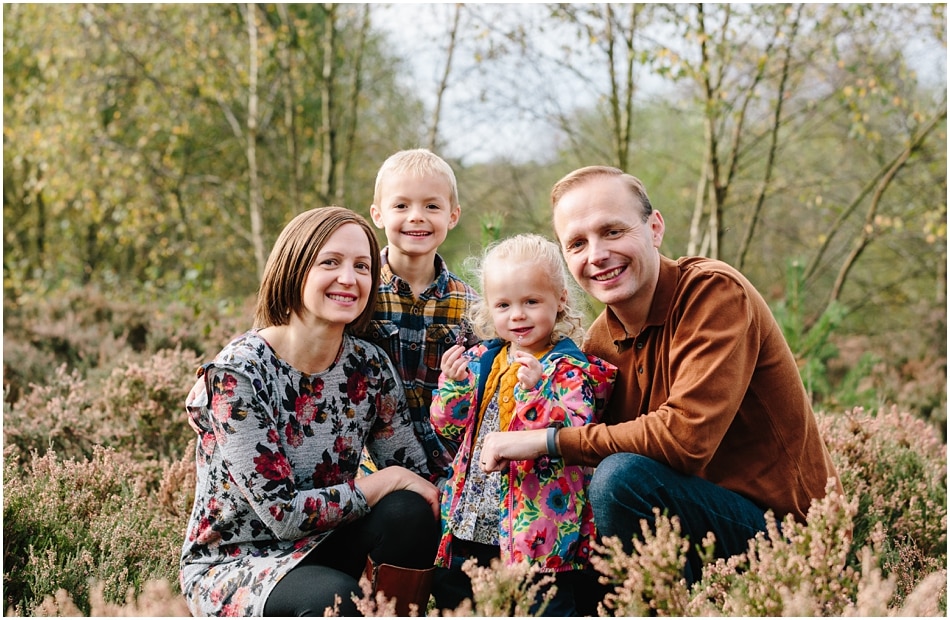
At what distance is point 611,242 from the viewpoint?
8.58ft

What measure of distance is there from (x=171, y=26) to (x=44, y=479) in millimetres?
7834

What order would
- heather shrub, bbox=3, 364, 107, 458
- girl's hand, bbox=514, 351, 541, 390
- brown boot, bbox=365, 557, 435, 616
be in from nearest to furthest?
1. brown boot, bbox=365, 557, 435, 616
2. girl's hand, bbox=514, 351, 541, 390
3. heather shrub, bbox=3, 364, 107, 458

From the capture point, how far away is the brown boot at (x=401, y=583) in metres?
2.41

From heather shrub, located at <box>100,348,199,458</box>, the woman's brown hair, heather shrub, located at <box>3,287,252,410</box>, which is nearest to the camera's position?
the woman's brown hair

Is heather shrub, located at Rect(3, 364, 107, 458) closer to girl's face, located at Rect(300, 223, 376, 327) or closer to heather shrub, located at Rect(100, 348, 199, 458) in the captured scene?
heather shrub, located at Rect(100, 348, 199, 458)

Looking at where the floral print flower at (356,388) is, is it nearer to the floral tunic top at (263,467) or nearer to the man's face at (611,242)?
the floral tunic top at (263,467)

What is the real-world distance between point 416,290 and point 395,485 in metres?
0.85

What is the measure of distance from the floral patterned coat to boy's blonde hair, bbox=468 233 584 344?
0.34 feet

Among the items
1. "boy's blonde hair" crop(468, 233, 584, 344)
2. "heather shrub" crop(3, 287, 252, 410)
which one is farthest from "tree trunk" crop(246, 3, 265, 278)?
"boy's blonde hair" crop(468, 233, 584, 344)

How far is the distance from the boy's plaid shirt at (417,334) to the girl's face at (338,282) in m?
0.42

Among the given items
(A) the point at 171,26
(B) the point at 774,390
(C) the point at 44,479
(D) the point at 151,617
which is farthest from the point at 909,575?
(A) the point at 171,26

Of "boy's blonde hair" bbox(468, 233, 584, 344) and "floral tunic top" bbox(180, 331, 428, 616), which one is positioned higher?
"boy's blonde hair" bbox(468, 233, 584, 344)

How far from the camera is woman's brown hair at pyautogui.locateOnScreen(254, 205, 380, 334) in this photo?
2.63 m

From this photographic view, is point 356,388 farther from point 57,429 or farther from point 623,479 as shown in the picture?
point 57,429
